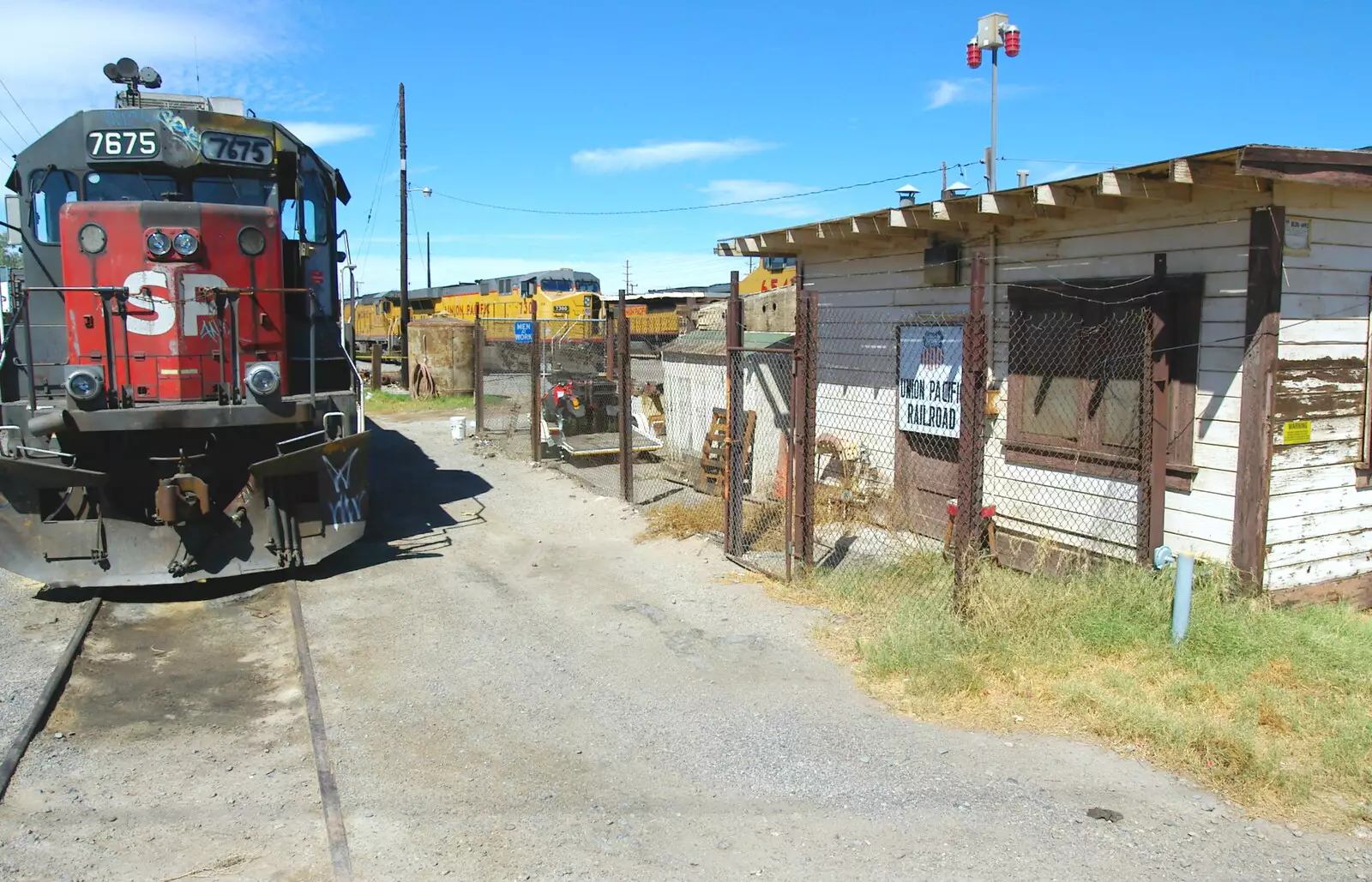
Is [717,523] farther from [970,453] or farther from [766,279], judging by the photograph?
[766,279]

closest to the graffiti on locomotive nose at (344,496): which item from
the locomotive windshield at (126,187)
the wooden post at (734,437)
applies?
the locomotive windshield at (126,187)

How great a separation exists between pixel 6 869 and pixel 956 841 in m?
A: 3.85

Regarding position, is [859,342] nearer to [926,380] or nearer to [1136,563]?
[926,380]

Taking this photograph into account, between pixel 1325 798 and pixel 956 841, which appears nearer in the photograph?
pixel 956 841

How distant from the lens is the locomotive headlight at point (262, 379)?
7.17 metres

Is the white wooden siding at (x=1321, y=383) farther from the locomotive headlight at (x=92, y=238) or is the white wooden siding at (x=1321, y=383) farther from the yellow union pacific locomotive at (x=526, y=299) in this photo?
the yellow union pacific locomotive at (x=526, y=299)

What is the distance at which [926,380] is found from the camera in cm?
865

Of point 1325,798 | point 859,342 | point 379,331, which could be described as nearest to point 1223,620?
point 1325,798

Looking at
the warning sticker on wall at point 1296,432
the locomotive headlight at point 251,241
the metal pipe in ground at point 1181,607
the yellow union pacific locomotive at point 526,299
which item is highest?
the yellow union pacific locomotive at point 526,299

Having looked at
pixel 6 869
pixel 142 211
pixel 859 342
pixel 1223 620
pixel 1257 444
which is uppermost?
pixel 142 211

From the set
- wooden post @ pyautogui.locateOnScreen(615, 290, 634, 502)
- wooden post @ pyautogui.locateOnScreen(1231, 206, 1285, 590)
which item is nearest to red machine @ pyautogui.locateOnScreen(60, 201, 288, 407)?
wooden post @ pyautogui.locateOnScreen(615, 290, 634, 502)

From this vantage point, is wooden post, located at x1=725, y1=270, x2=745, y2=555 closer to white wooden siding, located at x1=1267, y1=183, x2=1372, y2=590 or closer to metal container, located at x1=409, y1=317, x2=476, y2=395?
white wooden siding, located at x1=1267, y1=183, x2=1372, y2=590

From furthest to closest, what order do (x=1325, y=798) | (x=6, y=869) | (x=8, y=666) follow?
(x=8, y=666) → (x=1325, y=798) → (x=6, y=869)

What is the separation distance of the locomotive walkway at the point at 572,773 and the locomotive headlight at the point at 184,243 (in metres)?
2.87
